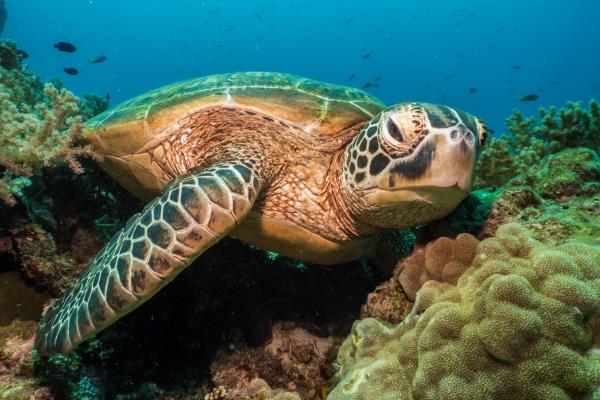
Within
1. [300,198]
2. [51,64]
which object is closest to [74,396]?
[300,198]

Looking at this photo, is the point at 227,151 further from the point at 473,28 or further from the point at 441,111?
the point at 473,28

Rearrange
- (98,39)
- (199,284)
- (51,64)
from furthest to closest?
(98,39), (51,64), (199,284)

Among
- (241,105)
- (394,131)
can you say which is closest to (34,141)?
(241,105)

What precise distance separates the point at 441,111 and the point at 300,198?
3.76 ft

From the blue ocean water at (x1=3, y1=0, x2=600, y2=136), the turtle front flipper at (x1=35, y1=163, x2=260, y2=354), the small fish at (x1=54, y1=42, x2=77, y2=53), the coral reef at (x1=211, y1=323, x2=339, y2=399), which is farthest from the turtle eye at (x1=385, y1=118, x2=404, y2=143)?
the blue ocean water at (x1=3, y1=0, x2=600, y2=136)

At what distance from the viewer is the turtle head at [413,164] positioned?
73.3 inches

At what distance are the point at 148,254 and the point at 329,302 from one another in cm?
193

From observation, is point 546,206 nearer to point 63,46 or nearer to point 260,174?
point 260,174

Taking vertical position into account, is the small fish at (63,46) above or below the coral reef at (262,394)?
above

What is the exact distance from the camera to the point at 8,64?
588 cm

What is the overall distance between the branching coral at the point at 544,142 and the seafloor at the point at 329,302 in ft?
0.10

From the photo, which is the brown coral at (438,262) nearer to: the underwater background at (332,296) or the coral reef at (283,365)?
the underwater background at (332,296)

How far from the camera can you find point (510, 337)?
51.9 inches

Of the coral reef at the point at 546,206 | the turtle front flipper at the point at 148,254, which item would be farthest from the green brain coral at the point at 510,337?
the turtle front flipper at the point at 148,254
